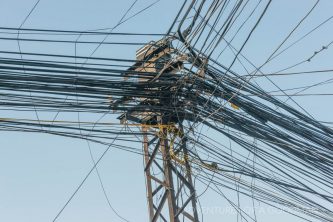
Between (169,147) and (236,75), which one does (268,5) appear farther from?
(169,147)

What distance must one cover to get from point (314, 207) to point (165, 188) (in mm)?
1862

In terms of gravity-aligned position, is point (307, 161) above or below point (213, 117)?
below

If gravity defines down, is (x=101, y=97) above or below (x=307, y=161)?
above

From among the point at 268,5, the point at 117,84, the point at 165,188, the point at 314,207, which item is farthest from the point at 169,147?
the point at 268,5

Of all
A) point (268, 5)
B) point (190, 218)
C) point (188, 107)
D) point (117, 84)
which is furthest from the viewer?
point (190, 218)

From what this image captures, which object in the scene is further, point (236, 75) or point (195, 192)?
point (195, 192)

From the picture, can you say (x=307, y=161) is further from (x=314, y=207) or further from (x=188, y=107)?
(x=188, y=107)

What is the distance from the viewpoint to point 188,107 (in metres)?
6.58

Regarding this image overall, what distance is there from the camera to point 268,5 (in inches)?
171

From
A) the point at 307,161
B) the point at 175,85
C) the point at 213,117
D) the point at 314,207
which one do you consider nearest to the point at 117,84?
the point at 175,85

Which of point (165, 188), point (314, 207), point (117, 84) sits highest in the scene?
point (117, 84)

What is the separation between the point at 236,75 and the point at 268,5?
1.85m

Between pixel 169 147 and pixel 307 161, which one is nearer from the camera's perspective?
pixel 307 161

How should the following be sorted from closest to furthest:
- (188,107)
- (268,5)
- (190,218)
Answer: (268,5) → (188,107) → (190,218)
